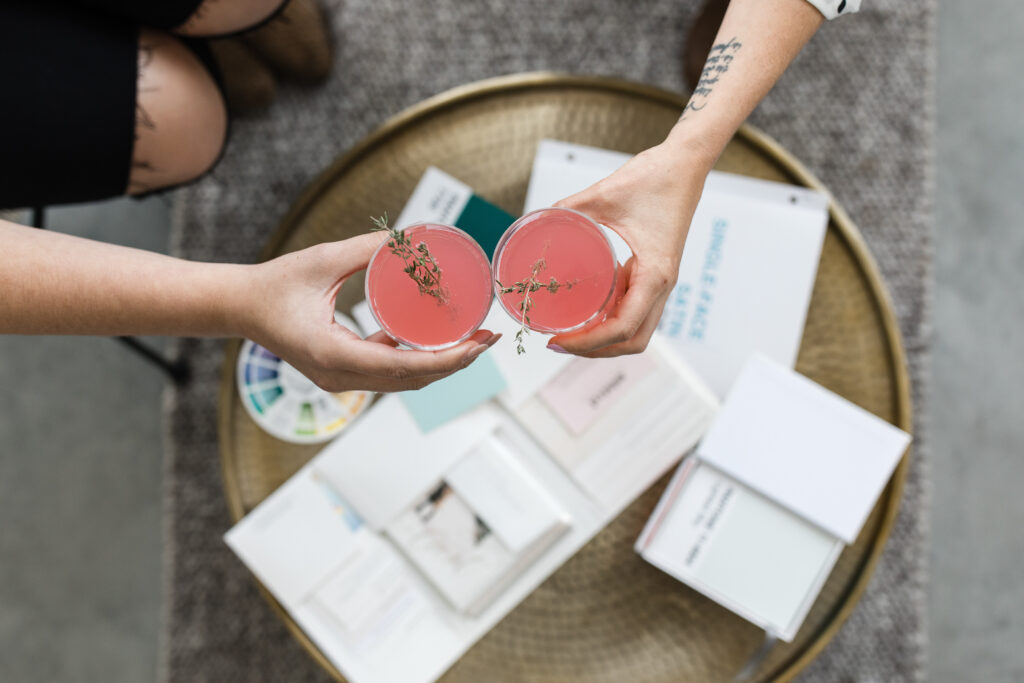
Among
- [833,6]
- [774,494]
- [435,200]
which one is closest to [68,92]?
[435,200]

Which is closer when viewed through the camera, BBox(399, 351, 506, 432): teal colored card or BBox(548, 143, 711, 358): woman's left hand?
BBox(548, 143, 711, 358): woman's left hand

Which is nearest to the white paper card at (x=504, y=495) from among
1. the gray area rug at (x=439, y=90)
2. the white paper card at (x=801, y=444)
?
the white paper card at (x=801, y=444)

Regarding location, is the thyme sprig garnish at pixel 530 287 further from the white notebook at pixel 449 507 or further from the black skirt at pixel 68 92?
the black skirt at pixel 68 92

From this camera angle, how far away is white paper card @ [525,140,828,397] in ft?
3.24

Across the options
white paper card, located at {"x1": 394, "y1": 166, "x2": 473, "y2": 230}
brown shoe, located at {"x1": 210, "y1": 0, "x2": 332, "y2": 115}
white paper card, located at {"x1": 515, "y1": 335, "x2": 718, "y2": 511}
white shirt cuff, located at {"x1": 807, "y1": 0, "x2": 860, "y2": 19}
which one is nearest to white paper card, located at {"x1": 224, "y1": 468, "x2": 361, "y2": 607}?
white paper card, located at {"x1": 515, "y1": 335, "x2": 718, "y2": 511}

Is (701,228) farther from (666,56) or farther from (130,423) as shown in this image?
(130,423)

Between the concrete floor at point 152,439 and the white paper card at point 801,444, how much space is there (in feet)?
2.31

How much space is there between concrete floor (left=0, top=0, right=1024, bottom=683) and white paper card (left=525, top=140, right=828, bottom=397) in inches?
29.2

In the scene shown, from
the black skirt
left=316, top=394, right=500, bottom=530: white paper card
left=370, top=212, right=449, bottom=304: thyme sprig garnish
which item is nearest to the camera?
left=370, top=212, right=449, bottom=304: thyme sprig garnish

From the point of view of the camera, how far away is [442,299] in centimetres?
66

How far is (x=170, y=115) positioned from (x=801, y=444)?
3.37 feet

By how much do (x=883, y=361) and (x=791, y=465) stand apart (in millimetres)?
242

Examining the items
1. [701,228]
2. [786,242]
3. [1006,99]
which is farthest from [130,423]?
[1006,99]

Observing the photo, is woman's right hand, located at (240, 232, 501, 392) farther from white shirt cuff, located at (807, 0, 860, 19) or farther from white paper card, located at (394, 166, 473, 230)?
white shirt cuff, located at (807, 0, 860, 19)
